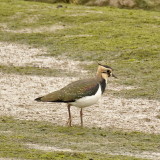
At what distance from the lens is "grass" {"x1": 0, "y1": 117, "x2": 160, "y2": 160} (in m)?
8.43

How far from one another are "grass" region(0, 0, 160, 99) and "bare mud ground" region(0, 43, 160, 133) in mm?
833

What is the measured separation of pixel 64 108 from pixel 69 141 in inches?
131

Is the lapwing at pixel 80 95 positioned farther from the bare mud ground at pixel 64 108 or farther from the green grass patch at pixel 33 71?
the green grass patch at pixel 33 71

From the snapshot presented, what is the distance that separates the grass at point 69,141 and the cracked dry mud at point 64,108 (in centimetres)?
64

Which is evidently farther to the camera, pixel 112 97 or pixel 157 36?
pixel 157 36

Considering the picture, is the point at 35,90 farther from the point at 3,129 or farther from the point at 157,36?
the point at 157,36

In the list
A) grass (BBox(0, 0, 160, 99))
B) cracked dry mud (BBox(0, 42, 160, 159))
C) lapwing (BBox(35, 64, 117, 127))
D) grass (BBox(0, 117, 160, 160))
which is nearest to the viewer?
grass (BBox(0, 117, 160, 160))

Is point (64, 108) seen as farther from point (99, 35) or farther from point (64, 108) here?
point (99, 35)

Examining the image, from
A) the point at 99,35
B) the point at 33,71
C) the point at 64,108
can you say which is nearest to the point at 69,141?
the point at 64,108

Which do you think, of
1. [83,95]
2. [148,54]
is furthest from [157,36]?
[83,95]

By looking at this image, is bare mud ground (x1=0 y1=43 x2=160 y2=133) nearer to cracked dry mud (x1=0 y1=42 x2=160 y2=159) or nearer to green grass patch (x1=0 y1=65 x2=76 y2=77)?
cracked dry mud (x1=0 y1=42 x2=160 y2=159)

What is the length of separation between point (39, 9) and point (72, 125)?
49.5 feet

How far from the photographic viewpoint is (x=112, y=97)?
14094 millimetres

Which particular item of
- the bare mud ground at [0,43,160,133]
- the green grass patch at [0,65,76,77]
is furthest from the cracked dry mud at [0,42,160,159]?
the green grass patch at [0,65,76,77]
